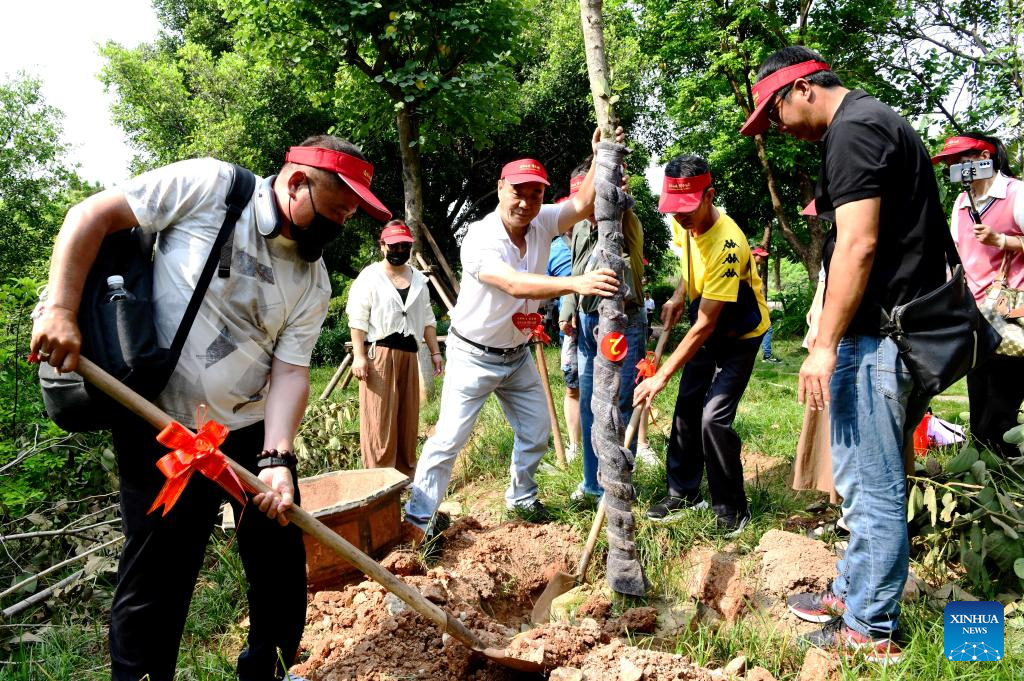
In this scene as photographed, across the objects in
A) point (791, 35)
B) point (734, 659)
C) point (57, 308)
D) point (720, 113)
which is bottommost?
point (734, 659)

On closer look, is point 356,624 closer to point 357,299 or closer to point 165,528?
point 165,528

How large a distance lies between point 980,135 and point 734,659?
11.5 feet

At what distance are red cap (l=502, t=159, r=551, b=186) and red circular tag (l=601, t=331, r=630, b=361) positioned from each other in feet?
3.31

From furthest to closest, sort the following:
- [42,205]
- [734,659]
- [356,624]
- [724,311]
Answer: [42,205]
[724,311]
[356,624]
[734,659]

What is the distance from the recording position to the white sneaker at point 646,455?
500 centimetres

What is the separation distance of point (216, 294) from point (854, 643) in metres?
2.61

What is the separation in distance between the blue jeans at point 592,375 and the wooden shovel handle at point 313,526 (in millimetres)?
1934

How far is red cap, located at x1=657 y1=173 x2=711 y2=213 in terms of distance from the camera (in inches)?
141

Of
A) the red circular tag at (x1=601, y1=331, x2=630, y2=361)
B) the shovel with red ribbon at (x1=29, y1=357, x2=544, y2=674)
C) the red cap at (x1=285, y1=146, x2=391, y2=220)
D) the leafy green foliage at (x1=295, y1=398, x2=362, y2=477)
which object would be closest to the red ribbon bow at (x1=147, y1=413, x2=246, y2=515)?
the shovel with red ribbon at (x1=29, y1=357, x2=544, y2=674)

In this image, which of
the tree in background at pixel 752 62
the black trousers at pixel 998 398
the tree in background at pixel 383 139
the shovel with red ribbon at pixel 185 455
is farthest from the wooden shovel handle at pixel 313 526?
the tree in background at pixel 383 139

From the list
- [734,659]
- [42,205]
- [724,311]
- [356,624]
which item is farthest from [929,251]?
[42,205]

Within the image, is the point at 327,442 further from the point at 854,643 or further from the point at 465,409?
the point at 854,643

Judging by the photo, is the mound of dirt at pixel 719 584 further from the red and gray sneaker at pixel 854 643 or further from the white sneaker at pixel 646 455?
the white sneaker at pixel 646 455

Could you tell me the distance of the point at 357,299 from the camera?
521cm
